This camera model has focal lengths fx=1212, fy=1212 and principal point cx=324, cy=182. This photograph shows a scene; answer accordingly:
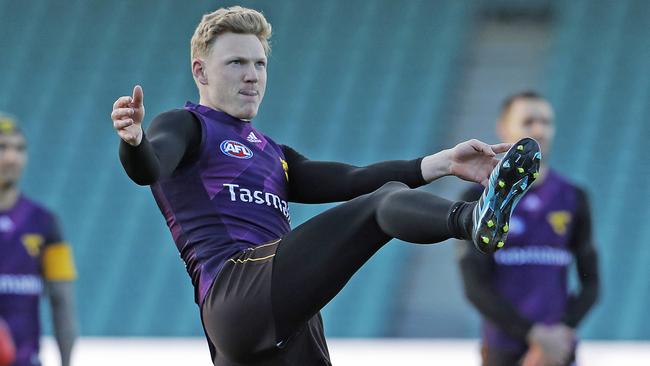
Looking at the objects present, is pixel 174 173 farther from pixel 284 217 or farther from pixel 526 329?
pixel 526 329

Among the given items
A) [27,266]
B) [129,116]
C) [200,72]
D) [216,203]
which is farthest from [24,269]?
[129,116]

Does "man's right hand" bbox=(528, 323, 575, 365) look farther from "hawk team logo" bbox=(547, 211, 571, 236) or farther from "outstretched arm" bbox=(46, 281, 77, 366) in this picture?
"outstretched arm" bbox=(46, 281, 77, 366)

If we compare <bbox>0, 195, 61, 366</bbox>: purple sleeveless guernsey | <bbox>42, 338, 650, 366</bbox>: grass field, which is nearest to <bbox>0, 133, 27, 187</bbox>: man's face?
<bbox>0, 195, 61, 366</bbox>: purple sleeveless guernsey

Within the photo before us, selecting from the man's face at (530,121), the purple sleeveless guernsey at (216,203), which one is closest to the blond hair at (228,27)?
the purple sleeveless guernsey at (216,203)

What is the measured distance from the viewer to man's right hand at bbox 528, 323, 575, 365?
4840 millimetres

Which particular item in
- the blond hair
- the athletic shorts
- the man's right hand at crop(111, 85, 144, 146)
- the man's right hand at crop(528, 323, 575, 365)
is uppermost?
the blond hair

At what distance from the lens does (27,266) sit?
209 inches

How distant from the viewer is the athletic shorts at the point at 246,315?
3629 millimetres

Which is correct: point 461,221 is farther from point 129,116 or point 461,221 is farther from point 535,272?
point 535,272

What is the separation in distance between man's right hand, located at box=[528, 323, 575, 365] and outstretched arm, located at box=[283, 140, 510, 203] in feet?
3.60

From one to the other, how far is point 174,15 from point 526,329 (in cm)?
750

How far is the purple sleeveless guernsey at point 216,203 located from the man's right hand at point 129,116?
53cm

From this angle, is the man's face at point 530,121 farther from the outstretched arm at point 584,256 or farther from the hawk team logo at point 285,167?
the hawk team logo at point 285,167

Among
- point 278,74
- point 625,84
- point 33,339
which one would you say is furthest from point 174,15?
point 33,339
